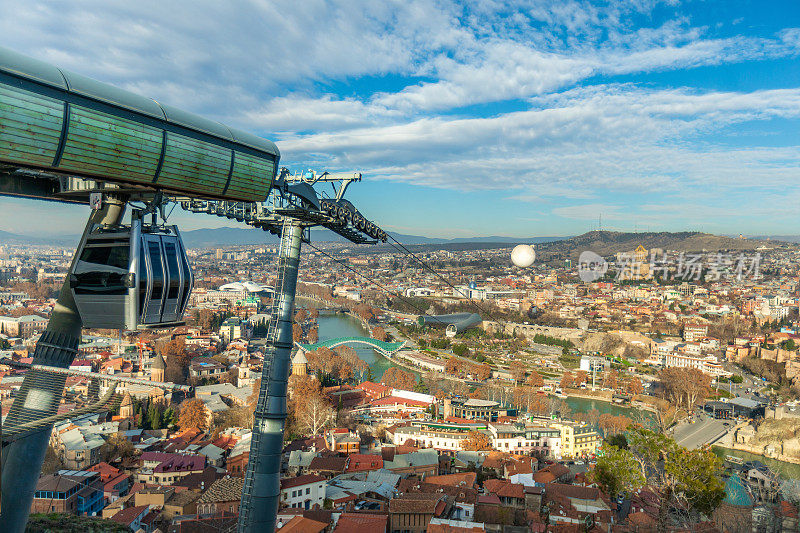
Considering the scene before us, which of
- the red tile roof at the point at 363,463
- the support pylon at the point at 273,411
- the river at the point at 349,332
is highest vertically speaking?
the support pylon at the point at 273,411

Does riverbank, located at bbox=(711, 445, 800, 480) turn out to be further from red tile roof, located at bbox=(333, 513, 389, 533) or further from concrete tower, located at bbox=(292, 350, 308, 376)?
concrete tower, located at bbox=(292, 350, 308, 376)

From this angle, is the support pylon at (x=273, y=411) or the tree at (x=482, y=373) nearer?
the support pylon at (x=273, y=411)

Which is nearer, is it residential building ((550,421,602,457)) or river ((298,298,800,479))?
residential building ((550,421,602,457))

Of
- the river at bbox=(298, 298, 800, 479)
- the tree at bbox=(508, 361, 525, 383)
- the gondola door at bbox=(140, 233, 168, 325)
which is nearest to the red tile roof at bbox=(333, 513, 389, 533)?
the gondola door at bbox=(140, 233, 168, 325)

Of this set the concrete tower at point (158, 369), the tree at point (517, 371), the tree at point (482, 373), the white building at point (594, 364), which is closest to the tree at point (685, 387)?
the white building at point (594, 364)

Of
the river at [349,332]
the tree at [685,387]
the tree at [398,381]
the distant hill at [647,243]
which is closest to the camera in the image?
the tree at [685,387]

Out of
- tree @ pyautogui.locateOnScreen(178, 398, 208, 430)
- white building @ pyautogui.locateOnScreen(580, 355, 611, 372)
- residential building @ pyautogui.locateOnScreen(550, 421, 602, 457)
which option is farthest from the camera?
white building @ pyautogui.locateOnScreen(580, 355, 611, 372)

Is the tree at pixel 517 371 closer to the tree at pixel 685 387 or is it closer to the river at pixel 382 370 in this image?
the river at pixel 382 370
